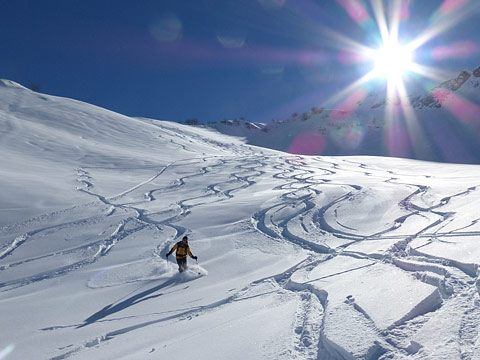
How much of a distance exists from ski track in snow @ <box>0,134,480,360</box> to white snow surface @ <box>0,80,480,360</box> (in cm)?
3

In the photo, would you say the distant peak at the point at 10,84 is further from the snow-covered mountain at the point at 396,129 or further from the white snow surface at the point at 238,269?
the white snow surface at the point at 238,269

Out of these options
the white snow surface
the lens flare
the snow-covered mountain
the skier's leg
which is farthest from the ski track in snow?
the snow-covered mountain

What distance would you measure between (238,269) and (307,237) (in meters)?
2.57

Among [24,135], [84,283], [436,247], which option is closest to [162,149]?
[24,135]

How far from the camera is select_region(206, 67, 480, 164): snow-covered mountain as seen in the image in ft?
140

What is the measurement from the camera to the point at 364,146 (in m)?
47.5

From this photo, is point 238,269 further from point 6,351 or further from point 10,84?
point 10,84

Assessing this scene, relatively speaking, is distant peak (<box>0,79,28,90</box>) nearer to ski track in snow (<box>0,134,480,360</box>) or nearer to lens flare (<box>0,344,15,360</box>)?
ski track in snow (<box>0,134,480,360</box>)

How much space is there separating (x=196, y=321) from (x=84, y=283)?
10.4 feet

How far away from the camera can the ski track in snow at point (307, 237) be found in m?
3.89

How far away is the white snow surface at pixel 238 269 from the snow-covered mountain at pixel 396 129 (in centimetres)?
3070

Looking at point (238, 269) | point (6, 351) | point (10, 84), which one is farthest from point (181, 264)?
point (10, 84)

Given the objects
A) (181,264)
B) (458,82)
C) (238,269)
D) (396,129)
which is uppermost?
(458,82)

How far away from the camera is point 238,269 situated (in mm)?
7441
